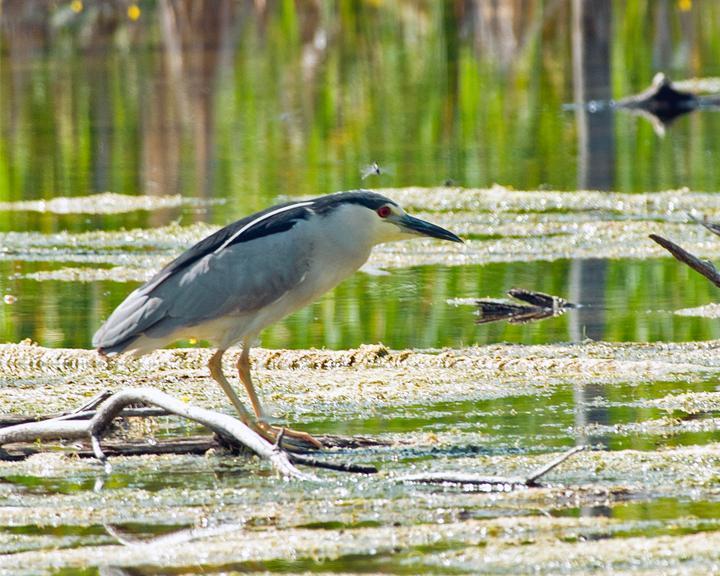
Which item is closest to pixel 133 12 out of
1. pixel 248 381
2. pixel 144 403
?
pixel 248 381

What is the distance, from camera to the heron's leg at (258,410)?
630 cm

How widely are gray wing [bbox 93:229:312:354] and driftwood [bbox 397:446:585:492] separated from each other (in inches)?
56.2

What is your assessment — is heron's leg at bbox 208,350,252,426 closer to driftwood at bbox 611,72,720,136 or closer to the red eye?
the red eye

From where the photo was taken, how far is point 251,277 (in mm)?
6734

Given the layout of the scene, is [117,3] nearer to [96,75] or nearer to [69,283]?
[96,75]

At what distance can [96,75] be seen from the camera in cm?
2444

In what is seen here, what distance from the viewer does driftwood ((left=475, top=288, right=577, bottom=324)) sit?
9062 millimetres

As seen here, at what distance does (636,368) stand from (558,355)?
1.71 ft

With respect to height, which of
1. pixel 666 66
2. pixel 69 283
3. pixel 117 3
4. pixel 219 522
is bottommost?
pixel 219 522

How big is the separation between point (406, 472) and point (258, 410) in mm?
1137

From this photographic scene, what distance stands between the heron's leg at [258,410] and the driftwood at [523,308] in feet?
7.32

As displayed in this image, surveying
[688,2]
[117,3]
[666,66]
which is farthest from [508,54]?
[117,3]

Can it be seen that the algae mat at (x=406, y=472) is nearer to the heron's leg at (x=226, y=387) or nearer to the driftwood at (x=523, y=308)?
the heron's leg at (x=226, y=387)

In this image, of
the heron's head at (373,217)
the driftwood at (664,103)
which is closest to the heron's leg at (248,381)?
the heron's head at (373,217)
